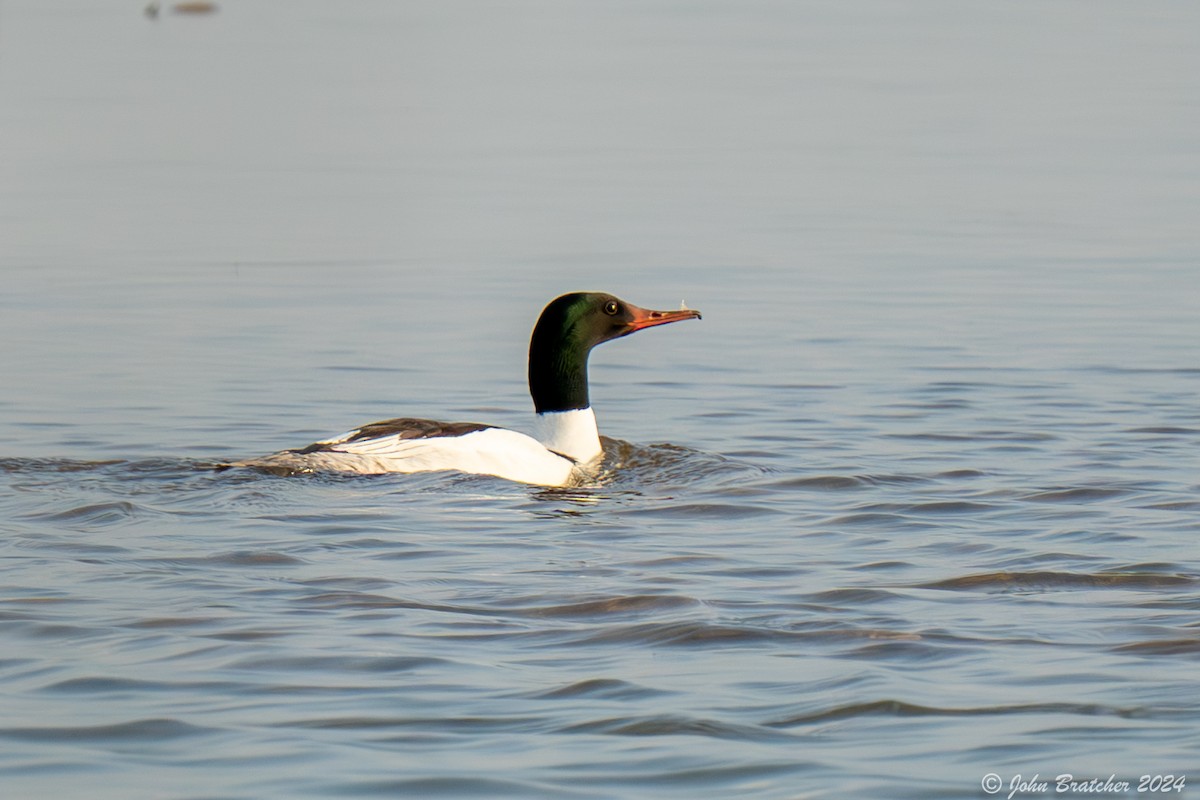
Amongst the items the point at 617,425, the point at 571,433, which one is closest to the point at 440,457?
the point at 571,433

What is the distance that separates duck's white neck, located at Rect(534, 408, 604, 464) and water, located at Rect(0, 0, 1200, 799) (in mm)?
183

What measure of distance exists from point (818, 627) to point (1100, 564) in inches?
62.5

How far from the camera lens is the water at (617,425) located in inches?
225

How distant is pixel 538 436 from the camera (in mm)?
11336

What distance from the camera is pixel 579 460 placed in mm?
11070

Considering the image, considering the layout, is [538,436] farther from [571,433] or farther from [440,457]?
[440,457]

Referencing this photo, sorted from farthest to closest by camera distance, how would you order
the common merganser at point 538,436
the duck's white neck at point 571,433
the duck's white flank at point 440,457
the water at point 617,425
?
the duck's white neck at point 571,433, the common merganser at point 538,436, the duck's white flank at point 440,457, the water at point 617,425

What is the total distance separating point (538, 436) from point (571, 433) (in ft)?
0.87

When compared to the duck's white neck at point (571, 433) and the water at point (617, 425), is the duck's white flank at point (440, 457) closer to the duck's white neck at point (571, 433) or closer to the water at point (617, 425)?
the water at point (617, 425)

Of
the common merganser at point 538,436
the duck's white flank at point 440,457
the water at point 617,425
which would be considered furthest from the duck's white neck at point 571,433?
the duck's white flank at point 440,457

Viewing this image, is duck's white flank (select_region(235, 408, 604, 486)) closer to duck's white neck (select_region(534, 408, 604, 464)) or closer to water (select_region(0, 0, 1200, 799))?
water (select_region(0, 0, 1200, 799))

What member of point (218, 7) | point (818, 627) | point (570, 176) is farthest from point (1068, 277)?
point (218, 7)

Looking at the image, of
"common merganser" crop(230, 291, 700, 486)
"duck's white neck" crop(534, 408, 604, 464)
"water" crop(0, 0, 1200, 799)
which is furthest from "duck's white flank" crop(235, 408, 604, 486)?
"duck's white neck" crop(534, 408, 604, 464)

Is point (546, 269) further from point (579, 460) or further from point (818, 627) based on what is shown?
point (818, 627)
